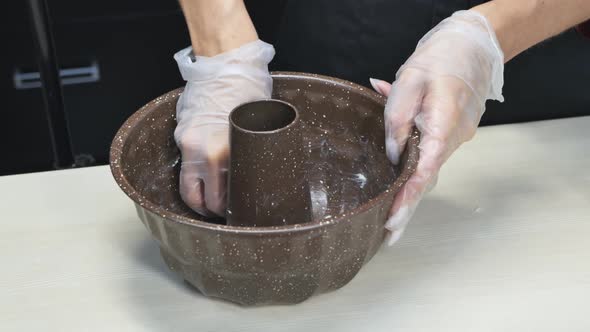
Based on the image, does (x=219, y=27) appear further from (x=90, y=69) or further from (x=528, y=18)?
(x=90, y=69)

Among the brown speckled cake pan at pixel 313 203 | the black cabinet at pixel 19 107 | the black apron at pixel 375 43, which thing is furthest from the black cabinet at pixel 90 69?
the brown speckled cake pan at pixel 313 203

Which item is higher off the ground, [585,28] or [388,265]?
[585,28]

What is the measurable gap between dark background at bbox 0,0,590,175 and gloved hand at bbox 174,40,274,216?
0.34 m

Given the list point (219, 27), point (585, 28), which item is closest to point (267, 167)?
point (219, 27)

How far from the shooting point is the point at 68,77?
71.8 inches

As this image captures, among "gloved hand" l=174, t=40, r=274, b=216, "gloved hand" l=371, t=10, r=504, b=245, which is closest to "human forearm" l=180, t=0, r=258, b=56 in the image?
"gloved hand" l=174, t=40, r=274, b=216

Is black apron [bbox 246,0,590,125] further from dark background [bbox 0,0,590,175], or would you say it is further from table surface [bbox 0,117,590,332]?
table surface [bbox 0,117,590,332]

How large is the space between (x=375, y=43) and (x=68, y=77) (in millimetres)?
1025

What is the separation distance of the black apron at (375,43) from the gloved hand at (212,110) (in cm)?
28

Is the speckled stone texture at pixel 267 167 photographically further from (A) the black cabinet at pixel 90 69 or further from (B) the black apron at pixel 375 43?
(A) the black cabinet at pixel 90 69

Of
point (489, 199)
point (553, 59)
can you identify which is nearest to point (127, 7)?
point (553, 59)

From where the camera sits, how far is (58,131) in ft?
4.18

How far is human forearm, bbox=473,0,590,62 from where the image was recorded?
35.0 inches

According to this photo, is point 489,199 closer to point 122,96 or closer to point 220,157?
point 220,157
